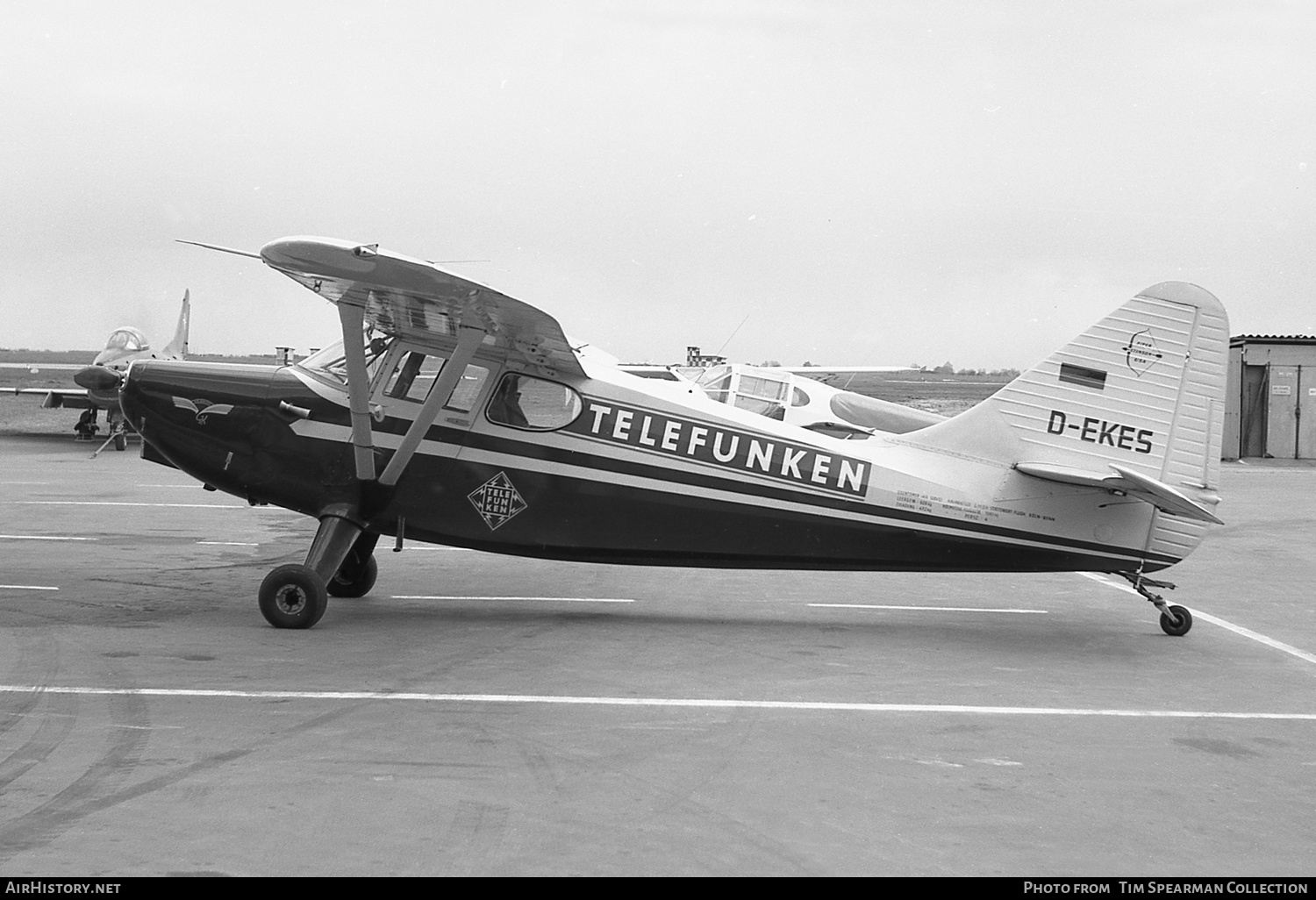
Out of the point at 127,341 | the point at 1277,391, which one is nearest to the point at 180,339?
the point at 127,341

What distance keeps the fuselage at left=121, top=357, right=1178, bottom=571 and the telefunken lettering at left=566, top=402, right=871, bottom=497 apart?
0.01m

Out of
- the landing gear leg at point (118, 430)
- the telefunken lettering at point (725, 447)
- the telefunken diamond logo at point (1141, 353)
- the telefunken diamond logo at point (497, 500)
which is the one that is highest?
the telefunken diamond logo at point (1141, 353)

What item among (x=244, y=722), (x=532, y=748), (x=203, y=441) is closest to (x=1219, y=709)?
(x=532, y=748)

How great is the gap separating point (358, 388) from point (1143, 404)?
6.24 m

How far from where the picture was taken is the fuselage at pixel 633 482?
9.12m

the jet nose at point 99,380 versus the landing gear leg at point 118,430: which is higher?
the jet nose at point 99,380

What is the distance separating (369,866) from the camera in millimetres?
4250

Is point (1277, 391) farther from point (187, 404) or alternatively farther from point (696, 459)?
point (187, 404)

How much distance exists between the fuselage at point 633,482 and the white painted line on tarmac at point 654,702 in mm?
2234

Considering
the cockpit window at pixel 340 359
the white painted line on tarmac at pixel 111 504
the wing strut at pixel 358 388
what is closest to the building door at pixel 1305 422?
the white painted line on tarmac at pixel 111 504

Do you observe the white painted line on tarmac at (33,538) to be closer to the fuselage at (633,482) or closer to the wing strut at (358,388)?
the fuselage at (633,482)

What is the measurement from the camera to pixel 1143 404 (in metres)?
9.09
